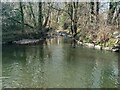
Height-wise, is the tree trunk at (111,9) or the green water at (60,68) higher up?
the tree trunk at (111,9)

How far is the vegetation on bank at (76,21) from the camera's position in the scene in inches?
888

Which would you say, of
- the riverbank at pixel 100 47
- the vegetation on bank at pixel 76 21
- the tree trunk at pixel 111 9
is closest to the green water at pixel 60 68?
the riverbank at pixel 100 47

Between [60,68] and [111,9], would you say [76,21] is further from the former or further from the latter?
[60,68]

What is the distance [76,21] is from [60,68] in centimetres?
1364

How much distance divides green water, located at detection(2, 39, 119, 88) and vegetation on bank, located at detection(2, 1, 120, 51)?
3.19 meters

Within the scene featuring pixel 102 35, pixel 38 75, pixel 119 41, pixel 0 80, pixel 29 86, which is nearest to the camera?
pixel 29 86

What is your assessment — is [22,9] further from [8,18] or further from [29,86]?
[29,86]

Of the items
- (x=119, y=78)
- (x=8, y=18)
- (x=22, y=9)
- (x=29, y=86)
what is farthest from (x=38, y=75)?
(x=22, y=9)

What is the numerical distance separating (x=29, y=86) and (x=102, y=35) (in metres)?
12.0

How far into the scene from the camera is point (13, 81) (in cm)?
1210

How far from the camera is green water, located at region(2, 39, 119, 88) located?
11883 millimetres

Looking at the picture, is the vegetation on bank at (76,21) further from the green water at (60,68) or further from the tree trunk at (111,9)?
the green water at (60,68)

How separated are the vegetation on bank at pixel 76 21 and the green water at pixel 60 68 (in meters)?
3.19

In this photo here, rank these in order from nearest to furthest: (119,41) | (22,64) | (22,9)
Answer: (22,64), (119,41), (22,9)
